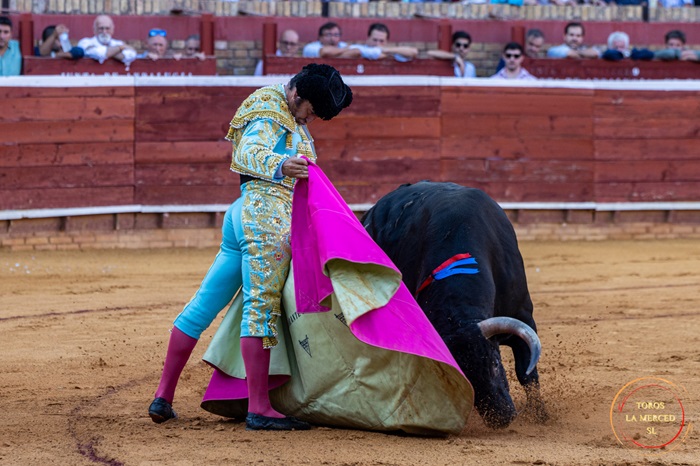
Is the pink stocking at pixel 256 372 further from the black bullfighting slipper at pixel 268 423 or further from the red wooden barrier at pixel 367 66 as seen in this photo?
the red wooden barrier at pixel 367 66

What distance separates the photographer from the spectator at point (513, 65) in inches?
348

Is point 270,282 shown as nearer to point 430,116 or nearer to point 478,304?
point 478,304

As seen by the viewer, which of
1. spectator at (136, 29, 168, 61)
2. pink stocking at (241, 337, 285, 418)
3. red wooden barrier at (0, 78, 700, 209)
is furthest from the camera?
spectator at (136, 29, 168, 61)

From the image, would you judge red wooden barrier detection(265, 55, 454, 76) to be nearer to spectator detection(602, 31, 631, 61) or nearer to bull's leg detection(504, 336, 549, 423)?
spectator detection(602, 31, 631, 61)

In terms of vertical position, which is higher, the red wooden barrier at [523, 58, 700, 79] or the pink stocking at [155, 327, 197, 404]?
the red wooden barrier at [523, 58, 700, 79]

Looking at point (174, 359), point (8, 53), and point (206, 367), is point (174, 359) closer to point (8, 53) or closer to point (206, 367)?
point (206, 367)

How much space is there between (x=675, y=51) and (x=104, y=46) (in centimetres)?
440

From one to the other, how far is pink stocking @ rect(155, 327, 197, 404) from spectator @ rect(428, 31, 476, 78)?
19.0 ft

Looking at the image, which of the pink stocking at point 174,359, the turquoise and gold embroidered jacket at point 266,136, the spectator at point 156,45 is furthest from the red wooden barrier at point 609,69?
the pink stocking at point 174,359

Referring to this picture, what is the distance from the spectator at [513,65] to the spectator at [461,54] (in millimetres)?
209

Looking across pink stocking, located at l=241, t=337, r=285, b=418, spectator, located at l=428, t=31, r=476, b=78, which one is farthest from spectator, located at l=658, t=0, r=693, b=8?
pink stocking, located at l=241, t=337, r=285, b=418

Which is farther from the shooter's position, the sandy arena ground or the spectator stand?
the spectator stand

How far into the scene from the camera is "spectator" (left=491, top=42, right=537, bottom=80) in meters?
8.85

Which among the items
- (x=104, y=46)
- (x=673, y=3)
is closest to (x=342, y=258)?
(x=104, y=46)
